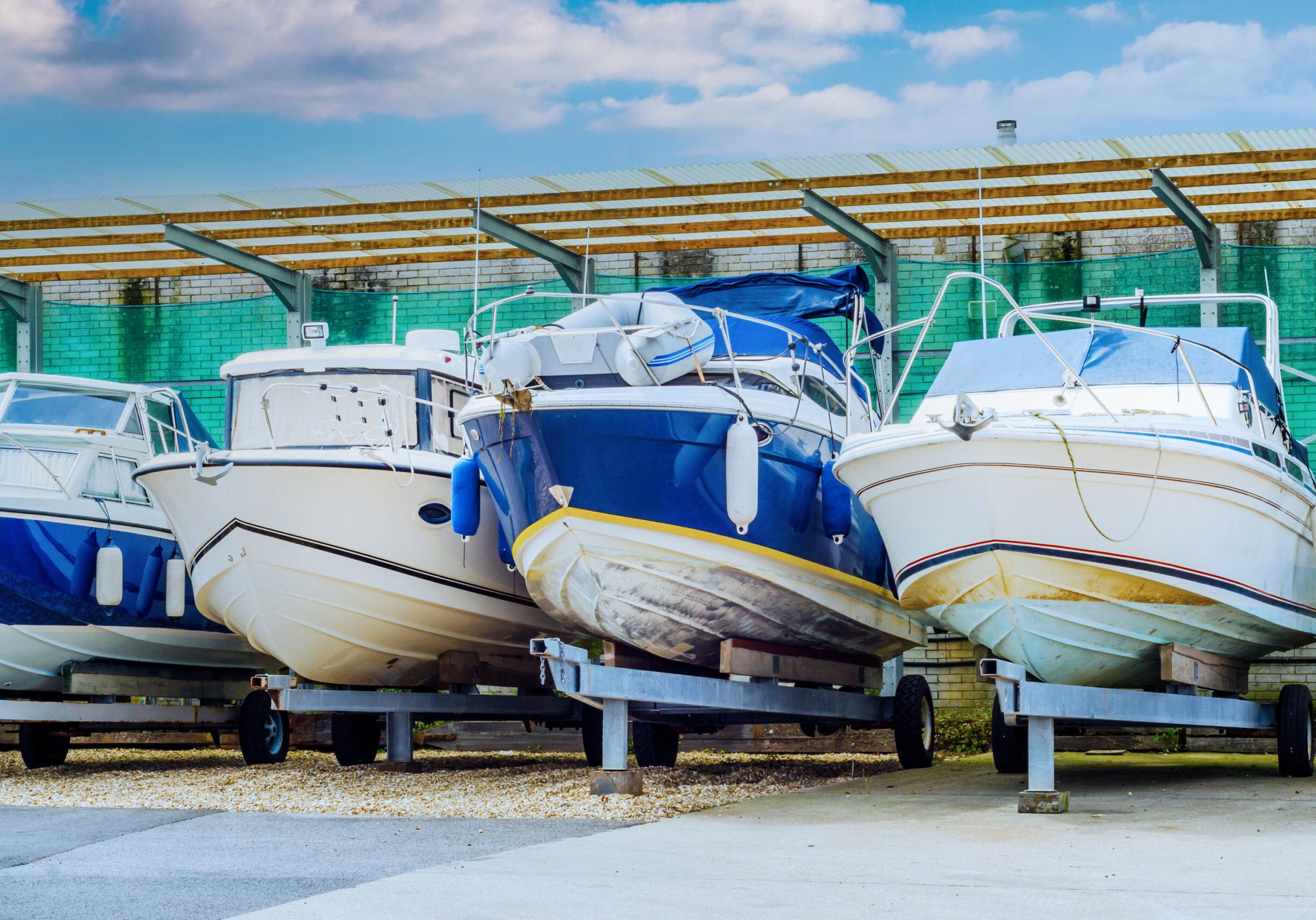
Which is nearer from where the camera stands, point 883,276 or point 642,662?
point 642,662

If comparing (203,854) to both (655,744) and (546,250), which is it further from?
(546,250)

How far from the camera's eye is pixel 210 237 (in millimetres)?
13242

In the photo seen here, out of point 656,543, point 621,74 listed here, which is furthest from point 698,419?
point 621,74

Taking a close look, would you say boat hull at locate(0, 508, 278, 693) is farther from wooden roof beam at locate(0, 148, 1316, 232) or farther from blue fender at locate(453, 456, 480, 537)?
wooden roof beam at locate(0, 148, 1316, 232)

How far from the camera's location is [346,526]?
8.73 m

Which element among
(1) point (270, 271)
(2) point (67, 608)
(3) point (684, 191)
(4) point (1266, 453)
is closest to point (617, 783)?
(4) point (1266, 453)

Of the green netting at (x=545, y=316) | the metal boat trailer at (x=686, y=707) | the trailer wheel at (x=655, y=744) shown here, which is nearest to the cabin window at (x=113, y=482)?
the green netting at (x=545, y=316)

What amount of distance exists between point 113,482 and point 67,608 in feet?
3.39

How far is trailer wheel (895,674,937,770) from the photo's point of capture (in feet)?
30.5

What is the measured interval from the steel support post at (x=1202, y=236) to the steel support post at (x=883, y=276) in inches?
88.1

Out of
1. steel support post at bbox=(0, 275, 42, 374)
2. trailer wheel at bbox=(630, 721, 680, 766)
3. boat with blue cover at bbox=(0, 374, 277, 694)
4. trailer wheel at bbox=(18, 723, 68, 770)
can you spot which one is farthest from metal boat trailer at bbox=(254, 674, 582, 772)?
steel support post at bbox=(0, 275, 42, 374)

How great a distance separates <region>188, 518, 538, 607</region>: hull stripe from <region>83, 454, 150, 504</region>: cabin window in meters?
1.18

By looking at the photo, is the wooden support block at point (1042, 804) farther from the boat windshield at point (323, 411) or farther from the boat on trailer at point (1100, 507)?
the boat windshield at point (323, 411)

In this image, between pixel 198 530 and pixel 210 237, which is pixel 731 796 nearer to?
pixel 198 530
